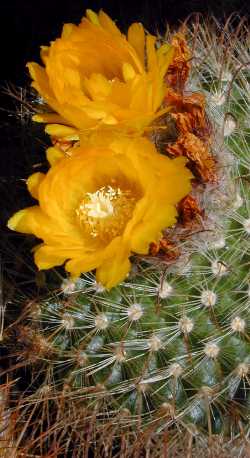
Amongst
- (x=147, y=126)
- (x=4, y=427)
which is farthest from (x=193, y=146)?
(x=4, y=427)

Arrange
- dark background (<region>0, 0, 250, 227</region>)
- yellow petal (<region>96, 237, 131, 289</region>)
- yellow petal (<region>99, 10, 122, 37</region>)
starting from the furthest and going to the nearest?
dark background (<region>0, 0, 250, 227</region>) → yellow petal (<region>99, 10, 122, 37</region>) → yellow petal (<region>96, 237, 131, 289</region>)

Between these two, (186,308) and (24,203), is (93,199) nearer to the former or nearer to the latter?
(186,308)

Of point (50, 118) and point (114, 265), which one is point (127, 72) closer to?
point (50, 118)

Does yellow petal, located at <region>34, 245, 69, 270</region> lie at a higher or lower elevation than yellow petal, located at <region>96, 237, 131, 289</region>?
higher

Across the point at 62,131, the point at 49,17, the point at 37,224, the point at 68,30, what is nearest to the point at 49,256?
the point at 37,224

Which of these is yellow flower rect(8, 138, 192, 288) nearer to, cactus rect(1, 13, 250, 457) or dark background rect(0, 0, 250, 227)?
cactus rect(1, 13, 250, 457)

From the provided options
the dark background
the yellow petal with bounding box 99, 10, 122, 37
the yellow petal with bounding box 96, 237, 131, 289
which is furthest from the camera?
the dark background

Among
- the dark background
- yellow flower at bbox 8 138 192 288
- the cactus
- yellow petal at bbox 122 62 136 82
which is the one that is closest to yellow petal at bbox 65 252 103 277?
yellow flower at bbox 8 138 192 288
